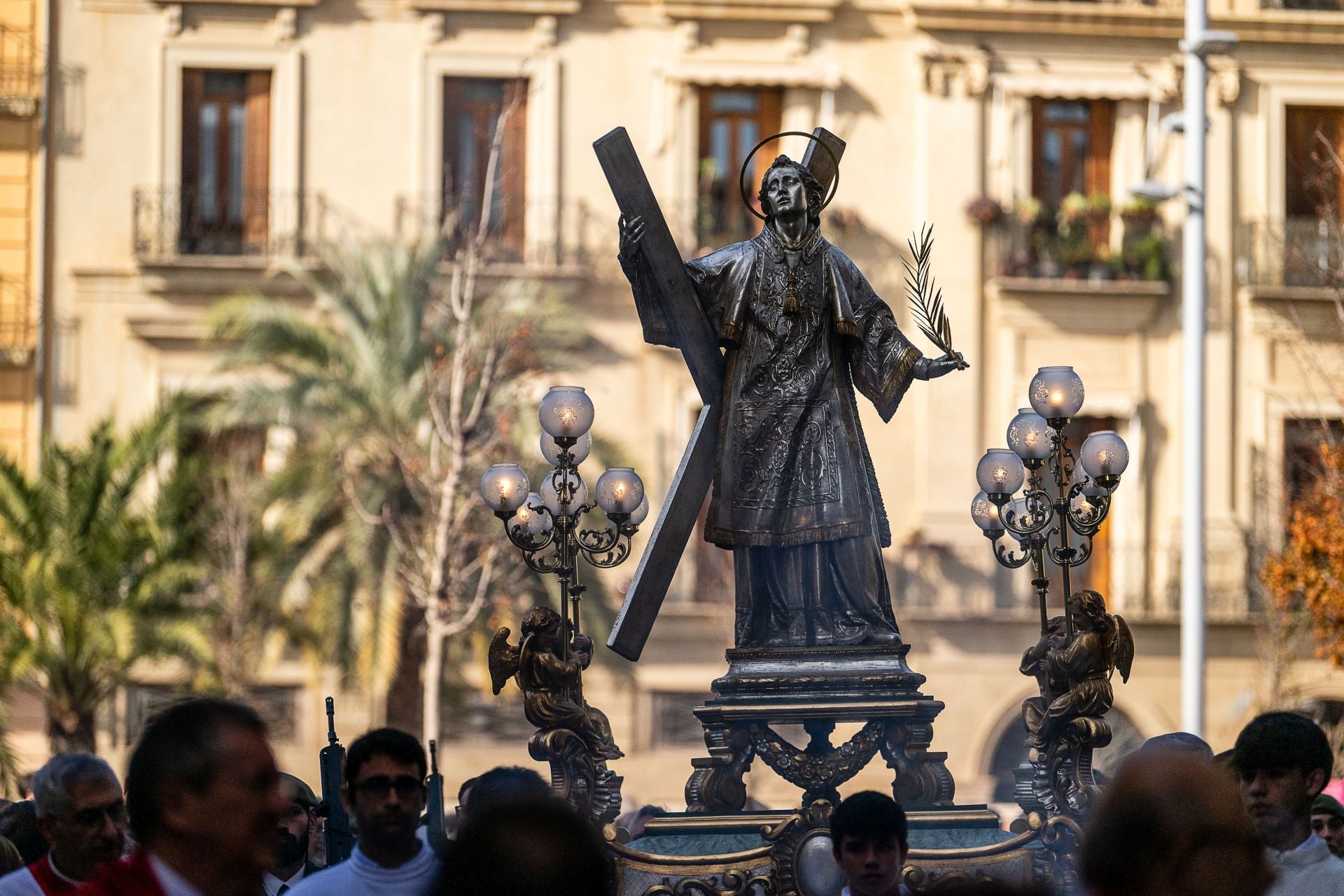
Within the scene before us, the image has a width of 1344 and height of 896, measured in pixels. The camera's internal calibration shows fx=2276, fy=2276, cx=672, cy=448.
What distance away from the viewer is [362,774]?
5.77 metres

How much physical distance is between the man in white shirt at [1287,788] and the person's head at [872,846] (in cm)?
95

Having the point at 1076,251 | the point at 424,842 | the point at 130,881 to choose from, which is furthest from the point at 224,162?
the point at 130,881

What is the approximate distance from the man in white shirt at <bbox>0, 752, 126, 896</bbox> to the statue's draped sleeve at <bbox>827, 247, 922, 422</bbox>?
4039mm

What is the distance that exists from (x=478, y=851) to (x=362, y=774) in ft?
8.47

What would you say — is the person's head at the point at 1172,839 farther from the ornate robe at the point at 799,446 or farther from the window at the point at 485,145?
the window at the point at 485,145

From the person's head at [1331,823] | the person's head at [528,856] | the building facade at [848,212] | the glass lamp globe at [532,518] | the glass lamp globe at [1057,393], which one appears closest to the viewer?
the person's head at [528,856]

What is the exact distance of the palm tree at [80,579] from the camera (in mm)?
23719

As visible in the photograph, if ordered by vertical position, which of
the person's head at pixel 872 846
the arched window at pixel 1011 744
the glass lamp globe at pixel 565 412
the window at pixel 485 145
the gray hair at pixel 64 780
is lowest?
the arched window at pixel 1011 744

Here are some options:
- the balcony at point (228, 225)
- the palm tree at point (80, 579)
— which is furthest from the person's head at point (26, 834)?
the balcony at point (228, 225)

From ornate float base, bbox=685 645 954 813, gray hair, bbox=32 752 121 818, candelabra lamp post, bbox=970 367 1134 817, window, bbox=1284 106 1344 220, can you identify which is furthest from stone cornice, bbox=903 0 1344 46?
gray hair, bbox=32 752 121 818

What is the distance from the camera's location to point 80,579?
23781 mm

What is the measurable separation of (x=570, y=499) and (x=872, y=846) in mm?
6360

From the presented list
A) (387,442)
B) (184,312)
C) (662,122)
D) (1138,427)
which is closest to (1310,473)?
(1138,427)

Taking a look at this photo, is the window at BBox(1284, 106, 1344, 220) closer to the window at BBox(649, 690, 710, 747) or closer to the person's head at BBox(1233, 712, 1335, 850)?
the window at BBox(649, 690, 710, 747)
